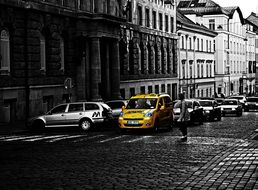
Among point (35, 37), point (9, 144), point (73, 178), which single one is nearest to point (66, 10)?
point (35, 37)

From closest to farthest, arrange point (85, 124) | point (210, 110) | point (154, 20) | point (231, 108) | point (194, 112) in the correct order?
point (85, 124) < point (194, 112) < point (210, 110) < point (231, 108) < point (154, 20)

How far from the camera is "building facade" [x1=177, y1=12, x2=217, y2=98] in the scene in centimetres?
7506

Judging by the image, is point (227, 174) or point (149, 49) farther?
point (149, 49)

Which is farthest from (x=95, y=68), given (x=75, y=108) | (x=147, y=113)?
(x=147, y=113)

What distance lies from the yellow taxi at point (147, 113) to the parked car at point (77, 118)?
192cm

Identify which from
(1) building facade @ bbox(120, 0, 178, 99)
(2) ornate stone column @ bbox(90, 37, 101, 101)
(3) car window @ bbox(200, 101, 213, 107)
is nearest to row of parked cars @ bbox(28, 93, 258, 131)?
(3) car window @ bbox(200, 101, 213, 107)

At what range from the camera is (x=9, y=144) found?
74.0ft

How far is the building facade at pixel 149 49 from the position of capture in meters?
55.1

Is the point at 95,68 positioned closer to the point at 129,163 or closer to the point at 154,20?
the point at 154,20

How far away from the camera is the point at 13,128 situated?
31.0 m

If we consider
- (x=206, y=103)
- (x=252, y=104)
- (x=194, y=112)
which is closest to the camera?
(x=194, y=112)

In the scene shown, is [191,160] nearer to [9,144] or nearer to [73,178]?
[73,178]

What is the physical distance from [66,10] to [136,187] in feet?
99.7

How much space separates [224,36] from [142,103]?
241 feet
